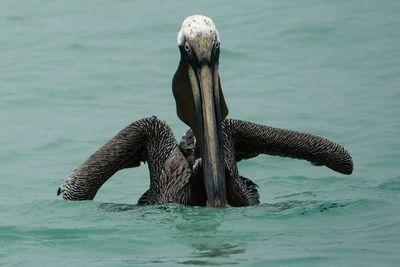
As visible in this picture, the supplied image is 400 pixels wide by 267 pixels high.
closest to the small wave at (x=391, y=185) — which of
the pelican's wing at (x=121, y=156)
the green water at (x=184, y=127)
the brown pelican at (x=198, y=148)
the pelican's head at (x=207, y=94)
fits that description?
the green water at (x=184, y=127)

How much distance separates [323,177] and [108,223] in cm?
318

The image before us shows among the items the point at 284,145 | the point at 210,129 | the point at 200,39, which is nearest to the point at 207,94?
the point at 210,129

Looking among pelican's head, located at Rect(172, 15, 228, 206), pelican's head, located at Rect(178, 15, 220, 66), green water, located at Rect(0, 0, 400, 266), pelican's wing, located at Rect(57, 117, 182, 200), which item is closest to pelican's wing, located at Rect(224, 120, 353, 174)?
green water, located at Rect(0, 0, 400, 266)

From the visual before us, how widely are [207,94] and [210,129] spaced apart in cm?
25

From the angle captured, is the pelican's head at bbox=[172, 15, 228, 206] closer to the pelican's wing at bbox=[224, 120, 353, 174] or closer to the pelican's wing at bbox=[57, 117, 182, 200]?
the pelican's wing at bbox=[57, 117, 182, 200]

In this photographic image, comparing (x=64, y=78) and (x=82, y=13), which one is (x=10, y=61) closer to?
(x=64, y=78)

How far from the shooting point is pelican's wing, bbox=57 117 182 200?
10.5 meters

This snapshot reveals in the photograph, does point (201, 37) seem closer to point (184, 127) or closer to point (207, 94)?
point (207, 94)

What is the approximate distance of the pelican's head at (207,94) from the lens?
31.3 feet

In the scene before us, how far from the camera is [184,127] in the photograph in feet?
46.9

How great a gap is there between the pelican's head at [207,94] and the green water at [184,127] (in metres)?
0.24

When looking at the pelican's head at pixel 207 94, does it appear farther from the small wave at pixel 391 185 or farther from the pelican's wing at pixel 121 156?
the small wave at pixel 391 185

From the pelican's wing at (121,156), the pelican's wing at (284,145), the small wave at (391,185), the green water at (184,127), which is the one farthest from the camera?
the small wave at (391,185)

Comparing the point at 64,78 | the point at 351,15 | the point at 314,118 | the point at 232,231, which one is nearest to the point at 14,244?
the point at 232,231
